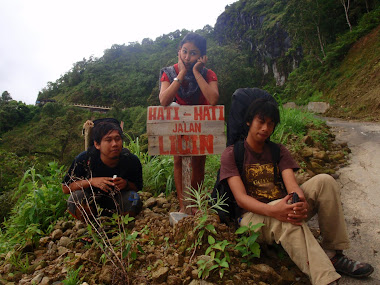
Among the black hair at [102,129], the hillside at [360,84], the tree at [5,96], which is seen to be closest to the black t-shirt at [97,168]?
the black hair at [102,129]

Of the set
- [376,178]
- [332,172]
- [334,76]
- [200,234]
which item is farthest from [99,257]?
[334,76]

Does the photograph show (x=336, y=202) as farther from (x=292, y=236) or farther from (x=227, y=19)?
(x=227, y=19)

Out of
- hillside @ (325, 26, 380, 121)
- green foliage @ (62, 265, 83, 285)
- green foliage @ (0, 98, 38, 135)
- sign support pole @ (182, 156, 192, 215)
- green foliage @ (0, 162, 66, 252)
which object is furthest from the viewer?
green foliage @ (0, 98, 38, 135)

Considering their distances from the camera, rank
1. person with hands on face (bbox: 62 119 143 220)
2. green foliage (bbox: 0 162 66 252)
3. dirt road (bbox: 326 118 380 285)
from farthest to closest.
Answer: green foliage (bbox: 0 162 66 252) < person with hands on face (bbox: 62 119 143 220) < dirt road (bbox: 326 118 380 285)

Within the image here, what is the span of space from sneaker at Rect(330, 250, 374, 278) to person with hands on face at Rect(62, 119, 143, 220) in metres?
1.53

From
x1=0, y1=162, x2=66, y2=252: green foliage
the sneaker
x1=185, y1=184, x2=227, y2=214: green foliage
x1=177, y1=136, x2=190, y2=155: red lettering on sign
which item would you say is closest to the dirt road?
the sneaker

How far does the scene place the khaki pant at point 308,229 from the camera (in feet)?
4.61

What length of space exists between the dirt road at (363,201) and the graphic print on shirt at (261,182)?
2.14ft

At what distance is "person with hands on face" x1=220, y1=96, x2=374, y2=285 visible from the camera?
141 centimetres

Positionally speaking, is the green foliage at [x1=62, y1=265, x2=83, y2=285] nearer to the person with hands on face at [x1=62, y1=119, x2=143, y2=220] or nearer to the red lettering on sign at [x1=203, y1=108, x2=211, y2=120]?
the person with hands on face at [x1=62, y1=119, x2=143, y2=220]

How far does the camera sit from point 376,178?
313 cm

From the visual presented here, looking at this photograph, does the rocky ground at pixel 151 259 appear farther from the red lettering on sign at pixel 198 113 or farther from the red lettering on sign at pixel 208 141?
the red lettering on sign at pixel 198 113

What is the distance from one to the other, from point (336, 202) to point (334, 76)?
1572 centimetres

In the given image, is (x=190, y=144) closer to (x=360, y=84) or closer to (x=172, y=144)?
(x=172, y=144)
